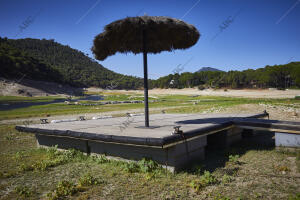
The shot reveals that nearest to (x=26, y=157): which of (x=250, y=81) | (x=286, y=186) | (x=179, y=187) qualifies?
(x=179, y=187)

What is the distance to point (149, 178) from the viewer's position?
4559mm

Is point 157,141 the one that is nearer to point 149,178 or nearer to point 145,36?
point 149,178

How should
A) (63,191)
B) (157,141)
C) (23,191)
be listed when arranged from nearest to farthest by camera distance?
(63,191), (23,191), (157,141)

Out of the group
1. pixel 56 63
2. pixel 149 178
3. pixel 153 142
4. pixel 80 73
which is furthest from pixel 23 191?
pixel 56 63

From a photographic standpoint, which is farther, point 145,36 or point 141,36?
point 141,36

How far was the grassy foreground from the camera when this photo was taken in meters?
3.90

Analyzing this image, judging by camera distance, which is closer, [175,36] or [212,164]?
[212,164]

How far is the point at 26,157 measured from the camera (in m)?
6.85

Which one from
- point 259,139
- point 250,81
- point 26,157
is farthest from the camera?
point 250,81

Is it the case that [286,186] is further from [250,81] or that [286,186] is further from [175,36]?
[250,81]

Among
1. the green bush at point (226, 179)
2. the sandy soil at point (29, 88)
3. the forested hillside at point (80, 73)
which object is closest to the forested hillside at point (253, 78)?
the forested hillside at point (80, 73)

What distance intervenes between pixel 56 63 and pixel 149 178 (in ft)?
502

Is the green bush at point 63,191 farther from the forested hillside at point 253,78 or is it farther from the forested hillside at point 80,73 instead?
the forested hillside at point 253,78

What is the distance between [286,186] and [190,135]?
6.96ft
